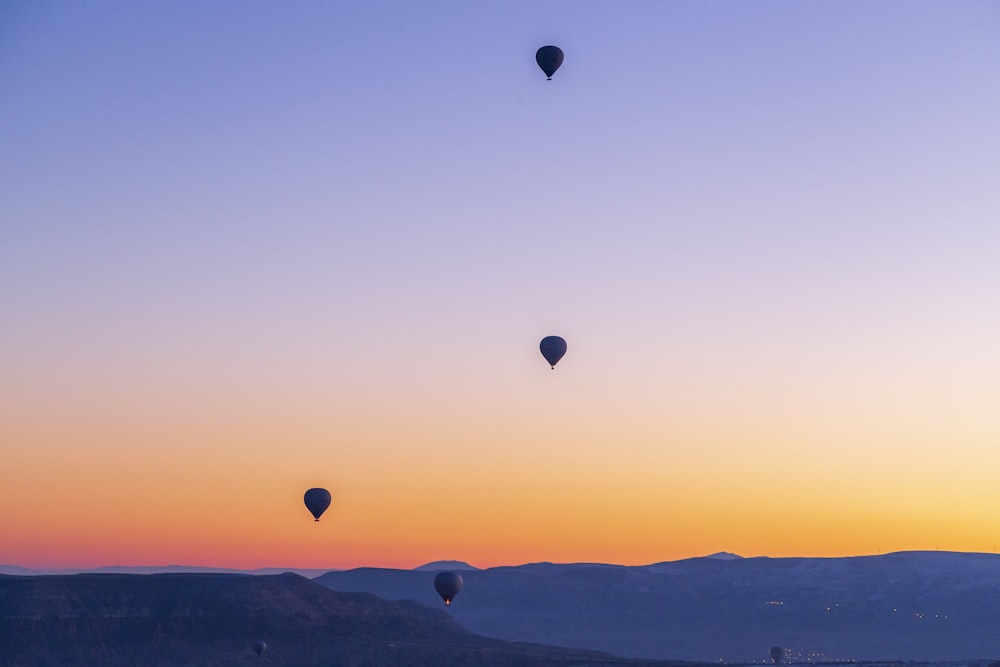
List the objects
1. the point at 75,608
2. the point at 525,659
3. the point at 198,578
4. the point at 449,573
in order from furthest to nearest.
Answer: the point at 198,578 < the point at 75,608 < the point at 525,659 < the point at 449,573

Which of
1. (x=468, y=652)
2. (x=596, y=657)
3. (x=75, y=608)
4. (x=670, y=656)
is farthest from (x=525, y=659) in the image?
(x=670, y=656)

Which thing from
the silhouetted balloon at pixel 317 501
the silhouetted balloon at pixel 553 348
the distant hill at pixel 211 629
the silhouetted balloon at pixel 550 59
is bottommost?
the distant hill at pixel 211 629

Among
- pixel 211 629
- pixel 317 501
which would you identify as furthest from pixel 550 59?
pixel 211 629

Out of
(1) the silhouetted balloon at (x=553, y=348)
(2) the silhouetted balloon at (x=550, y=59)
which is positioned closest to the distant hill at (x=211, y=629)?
(1) the silhouetted balloon at (x=553, y=348)

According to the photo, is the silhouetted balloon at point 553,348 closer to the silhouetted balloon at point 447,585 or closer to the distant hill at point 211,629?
the silhouetted balloon at point 447,585

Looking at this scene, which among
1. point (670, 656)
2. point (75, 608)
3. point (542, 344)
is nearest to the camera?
point (542, 344)

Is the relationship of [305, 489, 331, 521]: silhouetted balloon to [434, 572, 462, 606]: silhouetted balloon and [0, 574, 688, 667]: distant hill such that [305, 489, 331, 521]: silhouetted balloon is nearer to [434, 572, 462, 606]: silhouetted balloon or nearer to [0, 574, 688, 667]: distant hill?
[434, 572, 462, 606]: silhouetted balloon

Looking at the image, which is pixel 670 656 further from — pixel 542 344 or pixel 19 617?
pixel 542 344
